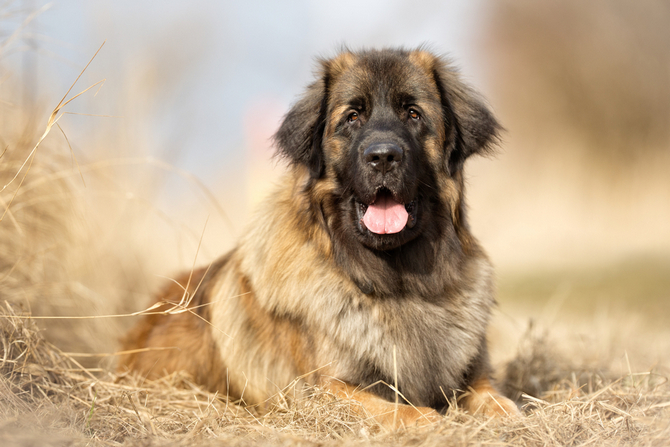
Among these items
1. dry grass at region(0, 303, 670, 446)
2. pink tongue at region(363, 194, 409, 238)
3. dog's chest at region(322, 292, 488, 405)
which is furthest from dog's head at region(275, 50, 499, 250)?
dry grass at region(0, 303, 670, 446)

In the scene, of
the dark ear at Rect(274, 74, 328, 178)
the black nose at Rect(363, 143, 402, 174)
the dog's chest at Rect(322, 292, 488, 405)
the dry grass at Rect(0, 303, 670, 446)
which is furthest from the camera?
the dark ear at Rect(274, 74, 328, 178)

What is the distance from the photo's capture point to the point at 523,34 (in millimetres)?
16891

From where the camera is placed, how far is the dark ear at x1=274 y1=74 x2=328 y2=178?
3072 mm

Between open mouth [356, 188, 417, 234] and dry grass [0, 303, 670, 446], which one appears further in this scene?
open mouth [356, 188, 417, 234]

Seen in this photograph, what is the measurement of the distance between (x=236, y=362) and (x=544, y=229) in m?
9.47

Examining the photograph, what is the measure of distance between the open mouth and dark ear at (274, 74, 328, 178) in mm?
403

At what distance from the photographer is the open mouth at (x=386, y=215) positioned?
282cm

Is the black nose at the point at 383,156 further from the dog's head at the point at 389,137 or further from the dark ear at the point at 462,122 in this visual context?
the dark ear at the point at 462,122

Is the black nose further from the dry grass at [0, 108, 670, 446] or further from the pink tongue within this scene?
the dry grass at [0, 108, 670, 446]

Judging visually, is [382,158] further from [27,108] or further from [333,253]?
[27,108]

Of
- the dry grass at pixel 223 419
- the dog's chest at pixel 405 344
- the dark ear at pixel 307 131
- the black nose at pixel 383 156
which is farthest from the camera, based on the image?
the dark ear at pixel 307 131

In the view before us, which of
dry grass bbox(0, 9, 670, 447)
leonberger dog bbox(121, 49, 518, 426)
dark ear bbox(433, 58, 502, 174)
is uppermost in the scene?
dark ear bbox(433, 58, 502, 174)

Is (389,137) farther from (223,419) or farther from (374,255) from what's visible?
(223,419)

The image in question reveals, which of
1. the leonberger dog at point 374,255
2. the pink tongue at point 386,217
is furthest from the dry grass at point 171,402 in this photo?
the pink tongue at point 386,217
